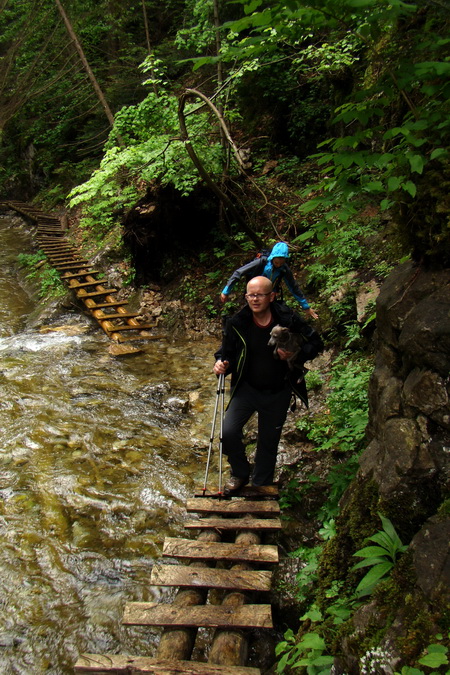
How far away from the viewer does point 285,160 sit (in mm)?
11086

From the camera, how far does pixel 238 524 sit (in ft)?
12.4

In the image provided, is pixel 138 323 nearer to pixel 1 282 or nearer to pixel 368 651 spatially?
pixel 1 282

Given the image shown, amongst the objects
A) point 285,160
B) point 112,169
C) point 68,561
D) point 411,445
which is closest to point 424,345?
point 411,445

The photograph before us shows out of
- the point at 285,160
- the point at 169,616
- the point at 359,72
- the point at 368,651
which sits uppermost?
the point at 359,72

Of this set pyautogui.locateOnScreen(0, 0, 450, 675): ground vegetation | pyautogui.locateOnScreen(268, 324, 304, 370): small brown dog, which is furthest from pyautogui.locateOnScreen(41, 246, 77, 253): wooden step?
pyautogui.locateOnScreen(268, 324, 304, 370): small brown dog

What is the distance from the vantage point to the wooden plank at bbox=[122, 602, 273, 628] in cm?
280

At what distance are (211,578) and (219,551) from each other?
306 mm

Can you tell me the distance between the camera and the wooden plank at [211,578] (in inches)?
123

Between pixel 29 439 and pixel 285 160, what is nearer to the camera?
pixel 29 439

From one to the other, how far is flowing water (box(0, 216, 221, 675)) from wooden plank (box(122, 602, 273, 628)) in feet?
1.83

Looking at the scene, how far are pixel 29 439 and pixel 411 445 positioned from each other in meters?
5.21

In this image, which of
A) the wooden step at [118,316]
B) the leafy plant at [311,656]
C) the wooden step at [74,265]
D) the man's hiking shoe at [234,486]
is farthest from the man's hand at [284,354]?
the wooden step at [74,265]

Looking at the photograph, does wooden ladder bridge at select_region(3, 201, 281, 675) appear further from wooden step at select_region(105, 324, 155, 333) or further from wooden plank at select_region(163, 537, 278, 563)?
wooden step at select_region(105, 324, 155, 333)

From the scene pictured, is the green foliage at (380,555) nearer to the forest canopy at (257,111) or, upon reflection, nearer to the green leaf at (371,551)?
the green leaf at (371,551)
